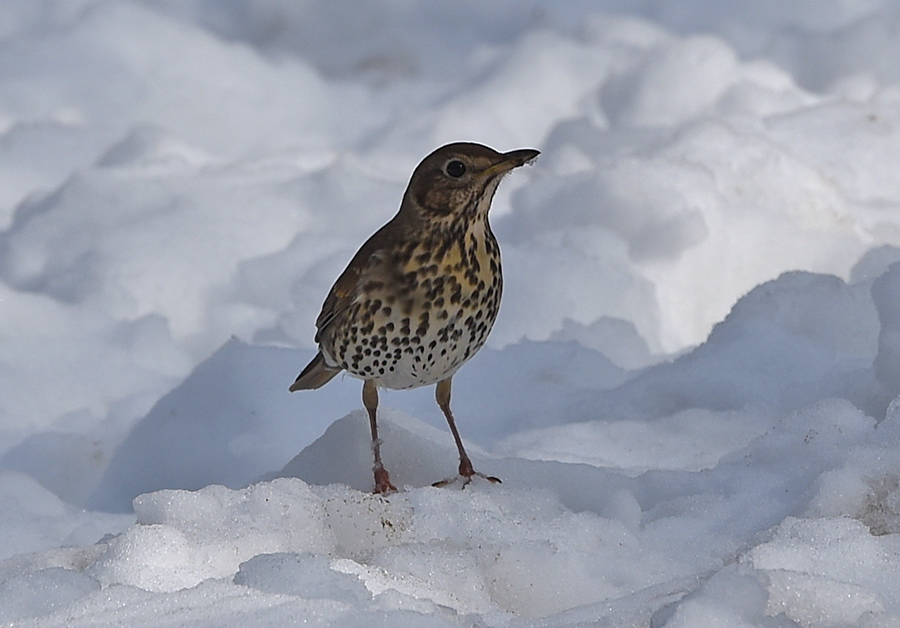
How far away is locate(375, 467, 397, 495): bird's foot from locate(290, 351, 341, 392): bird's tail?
1.61 feet

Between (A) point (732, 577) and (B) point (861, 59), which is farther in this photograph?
(B) point (861, 59)

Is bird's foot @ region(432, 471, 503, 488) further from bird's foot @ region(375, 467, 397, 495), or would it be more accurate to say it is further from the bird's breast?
the bird's breast

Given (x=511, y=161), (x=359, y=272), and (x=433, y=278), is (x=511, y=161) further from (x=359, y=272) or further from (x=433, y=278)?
(x=359, y=272)

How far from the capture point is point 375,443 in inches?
134

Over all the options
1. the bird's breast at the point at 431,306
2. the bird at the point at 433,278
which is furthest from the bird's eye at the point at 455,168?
the bird's breast at the point at 431,306

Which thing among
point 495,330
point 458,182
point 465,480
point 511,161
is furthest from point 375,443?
point 495,330

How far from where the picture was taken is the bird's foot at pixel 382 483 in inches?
130

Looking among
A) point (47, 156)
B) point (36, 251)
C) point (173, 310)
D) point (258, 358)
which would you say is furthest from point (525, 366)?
point (47, 156)

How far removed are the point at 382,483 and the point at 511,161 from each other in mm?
934

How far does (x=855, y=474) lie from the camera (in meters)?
2.79

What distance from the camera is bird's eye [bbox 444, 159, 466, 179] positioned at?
329 centimetres

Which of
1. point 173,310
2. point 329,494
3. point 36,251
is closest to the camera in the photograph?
point 329,494

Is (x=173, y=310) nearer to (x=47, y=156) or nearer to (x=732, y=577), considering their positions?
(x=47, y=156)

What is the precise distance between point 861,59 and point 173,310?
4.34m
